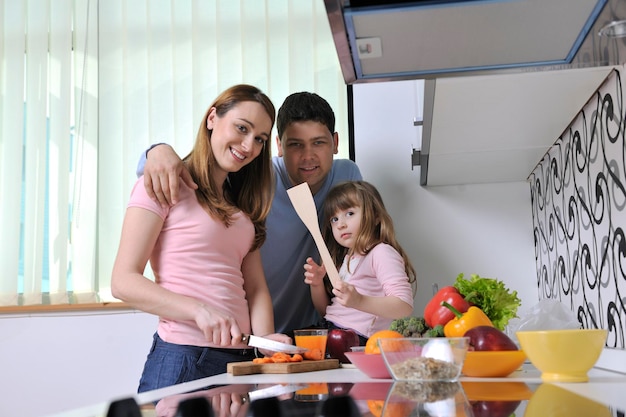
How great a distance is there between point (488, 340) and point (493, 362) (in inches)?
1.3

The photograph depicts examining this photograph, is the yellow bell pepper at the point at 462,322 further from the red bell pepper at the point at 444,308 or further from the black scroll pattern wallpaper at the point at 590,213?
the black scroll pattern wallpaper at the point at 590,213

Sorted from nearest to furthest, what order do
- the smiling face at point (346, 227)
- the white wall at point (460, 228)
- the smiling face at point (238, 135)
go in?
the smiling face at point (238, 135), the smiling face at point (346, 227), the white wall at point (460, 228)

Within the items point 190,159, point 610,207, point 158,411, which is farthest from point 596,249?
point 158,411

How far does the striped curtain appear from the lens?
212 cm

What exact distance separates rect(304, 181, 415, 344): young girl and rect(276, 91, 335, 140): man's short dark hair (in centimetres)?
19

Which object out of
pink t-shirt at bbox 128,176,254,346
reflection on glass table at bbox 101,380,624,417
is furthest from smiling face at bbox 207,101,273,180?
reflection on glass table at bbox 101,380,624,417

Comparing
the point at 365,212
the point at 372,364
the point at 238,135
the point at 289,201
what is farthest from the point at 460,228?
the point at 372,364

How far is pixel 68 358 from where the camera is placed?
2.02 metres

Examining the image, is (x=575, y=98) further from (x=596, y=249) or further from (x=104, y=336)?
(x=104, y=336)

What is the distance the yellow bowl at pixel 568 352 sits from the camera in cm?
81

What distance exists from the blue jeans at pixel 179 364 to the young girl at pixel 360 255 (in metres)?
0.37

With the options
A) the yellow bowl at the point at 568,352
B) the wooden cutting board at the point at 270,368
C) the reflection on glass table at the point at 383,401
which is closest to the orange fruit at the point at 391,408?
the reflection on glass table at the point at 383,401

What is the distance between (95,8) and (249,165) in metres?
0.99

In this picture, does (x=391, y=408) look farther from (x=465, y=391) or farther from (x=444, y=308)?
(x=444, y=308)
